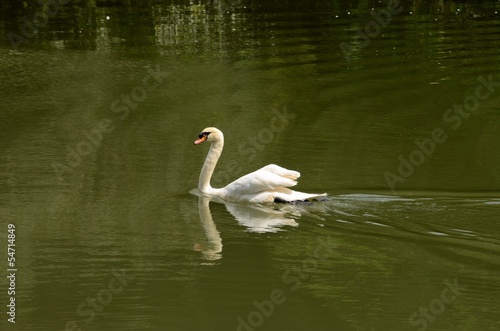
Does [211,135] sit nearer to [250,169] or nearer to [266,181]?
[250,169]

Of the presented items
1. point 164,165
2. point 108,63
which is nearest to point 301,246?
point 164,165

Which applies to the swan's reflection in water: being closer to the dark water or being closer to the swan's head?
the dark water

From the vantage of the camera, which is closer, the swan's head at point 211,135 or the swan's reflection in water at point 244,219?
the swan's reflection in water at point 244,219

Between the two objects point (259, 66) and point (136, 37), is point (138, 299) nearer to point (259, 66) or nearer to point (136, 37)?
point (259, 66)

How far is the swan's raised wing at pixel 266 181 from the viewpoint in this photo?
10727 mm

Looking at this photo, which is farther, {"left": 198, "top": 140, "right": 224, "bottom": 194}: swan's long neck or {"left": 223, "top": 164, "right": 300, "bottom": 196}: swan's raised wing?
{"left": 198, "top": 140, "right": 224, "bottom": 194}: swan's long neck

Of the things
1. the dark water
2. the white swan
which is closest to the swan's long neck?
the white swan

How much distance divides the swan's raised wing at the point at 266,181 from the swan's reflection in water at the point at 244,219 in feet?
0.62

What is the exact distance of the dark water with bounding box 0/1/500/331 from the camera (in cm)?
809

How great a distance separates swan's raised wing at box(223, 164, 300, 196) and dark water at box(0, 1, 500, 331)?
0.24 metres

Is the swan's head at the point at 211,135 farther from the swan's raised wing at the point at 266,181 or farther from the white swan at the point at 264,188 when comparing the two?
the swan's raised wing at the point at 266,181

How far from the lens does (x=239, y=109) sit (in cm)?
1506

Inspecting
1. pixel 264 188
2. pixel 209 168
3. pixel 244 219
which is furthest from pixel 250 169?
pixel 244 219

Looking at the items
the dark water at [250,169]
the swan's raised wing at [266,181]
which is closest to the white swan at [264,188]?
the swan's raised wing at [266,181]
